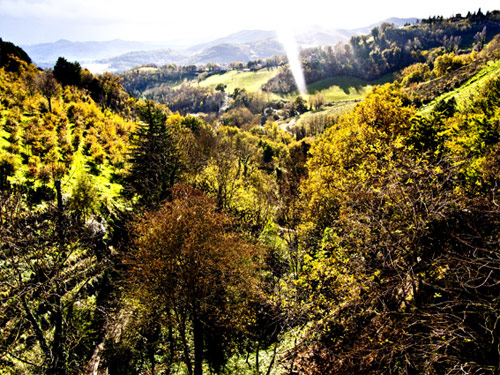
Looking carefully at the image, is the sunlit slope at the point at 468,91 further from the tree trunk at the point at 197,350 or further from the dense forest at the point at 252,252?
the tree trunk at the point at 197,350

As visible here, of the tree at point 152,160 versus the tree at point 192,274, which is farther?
the tree at point 152,160

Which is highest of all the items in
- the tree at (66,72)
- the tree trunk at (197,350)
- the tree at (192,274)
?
the tree at (66,72)

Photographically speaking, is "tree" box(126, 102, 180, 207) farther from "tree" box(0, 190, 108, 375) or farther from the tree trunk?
the tree trunk

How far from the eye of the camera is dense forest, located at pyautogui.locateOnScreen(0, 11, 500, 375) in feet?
23.1

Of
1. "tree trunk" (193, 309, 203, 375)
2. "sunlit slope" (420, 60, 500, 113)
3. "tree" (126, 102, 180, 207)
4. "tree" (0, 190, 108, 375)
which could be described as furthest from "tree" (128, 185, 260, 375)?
"sunlit slope" (420, 60, 500, 113)

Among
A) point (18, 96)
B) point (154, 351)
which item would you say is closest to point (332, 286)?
point (154, 351)

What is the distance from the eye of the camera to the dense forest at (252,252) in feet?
23.1

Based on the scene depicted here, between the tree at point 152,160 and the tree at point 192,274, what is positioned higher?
the tree at point 152,160

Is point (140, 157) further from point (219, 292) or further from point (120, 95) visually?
point (120, 95)

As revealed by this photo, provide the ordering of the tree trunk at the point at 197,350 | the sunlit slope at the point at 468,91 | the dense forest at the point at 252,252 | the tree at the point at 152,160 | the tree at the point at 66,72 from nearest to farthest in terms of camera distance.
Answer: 1. the dense forest at the point at 252,252
2. the tree trunk at the point at 197,350
3. the tree at the point at 152,160
4. the sunlit slope at the point at 468,91
5. the tree at the point at 66,72

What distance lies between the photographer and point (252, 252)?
19891 mm

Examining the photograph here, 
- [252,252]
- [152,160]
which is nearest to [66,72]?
[152,160]

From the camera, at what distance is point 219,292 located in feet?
55.5

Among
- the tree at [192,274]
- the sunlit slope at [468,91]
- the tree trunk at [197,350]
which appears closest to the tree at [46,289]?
the tree at [192,274]
